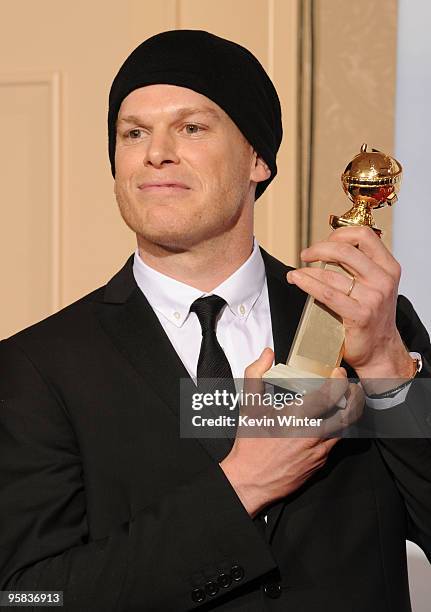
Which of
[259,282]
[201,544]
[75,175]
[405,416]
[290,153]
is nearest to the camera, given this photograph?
[201,544]

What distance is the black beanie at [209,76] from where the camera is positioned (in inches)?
56.6

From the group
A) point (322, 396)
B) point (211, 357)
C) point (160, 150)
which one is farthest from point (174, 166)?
point (322, 396)

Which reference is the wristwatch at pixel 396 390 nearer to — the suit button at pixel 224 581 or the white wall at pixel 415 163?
the suit button at pixel 224 581

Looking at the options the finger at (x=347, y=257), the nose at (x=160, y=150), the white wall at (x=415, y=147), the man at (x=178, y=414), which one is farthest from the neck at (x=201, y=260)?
the white wall at (x=415, y=147)

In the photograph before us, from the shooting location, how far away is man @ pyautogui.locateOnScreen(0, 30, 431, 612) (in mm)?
1283

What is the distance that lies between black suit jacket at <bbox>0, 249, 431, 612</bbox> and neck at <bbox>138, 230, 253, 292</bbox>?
51 mm

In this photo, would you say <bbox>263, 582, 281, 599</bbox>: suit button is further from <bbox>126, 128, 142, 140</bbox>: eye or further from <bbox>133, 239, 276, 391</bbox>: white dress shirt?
<bbox>126, 128, 142, 140</bbox>: eye

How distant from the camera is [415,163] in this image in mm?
2248

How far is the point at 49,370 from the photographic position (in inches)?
54.9

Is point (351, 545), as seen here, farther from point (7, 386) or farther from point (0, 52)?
point (0, 52)

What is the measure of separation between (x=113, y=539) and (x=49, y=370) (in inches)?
9.0

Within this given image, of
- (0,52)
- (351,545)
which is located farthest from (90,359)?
(0,52)

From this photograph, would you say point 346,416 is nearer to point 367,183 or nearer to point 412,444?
point 412,444

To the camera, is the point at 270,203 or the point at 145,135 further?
the point at 270,203
